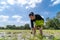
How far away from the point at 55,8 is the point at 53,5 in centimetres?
9

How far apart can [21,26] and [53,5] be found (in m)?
1.25

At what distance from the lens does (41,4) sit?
3596mm

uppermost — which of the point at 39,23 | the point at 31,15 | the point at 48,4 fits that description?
the point at 48,4

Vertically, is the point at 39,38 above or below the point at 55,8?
below

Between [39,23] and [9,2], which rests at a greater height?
[9,2]

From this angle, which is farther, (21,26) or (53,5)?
(53,5)

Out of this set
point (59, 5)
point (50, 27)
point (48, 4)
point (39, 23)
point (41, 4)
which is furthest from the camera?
point (59, 5)

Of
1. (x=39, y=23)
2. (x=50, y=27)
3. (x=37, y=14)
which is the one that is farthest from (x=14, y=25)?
(x=39, y=23)

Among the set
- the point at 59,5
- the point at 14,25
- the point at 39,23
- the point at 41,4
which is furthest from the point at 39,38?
the point at 59,5

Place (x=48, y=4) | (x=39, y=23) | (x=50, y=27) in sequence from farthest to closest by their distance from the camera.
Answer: (x=48, y=4) → (x=50, y=27) → (x=39, y=23)

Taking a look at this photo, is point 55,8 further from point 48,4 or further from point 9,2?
point 9,2

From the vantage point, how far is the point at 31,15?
370 centimetres

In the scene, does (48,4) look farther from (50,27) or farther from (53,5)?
(50,27)

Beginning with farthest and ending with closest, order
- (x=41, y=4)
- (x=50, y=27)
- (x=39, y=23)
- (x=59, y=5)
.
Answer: (x=59, y=5) < (x=41, y=4) < (x=50, y=27) < (x=39, y=23)
